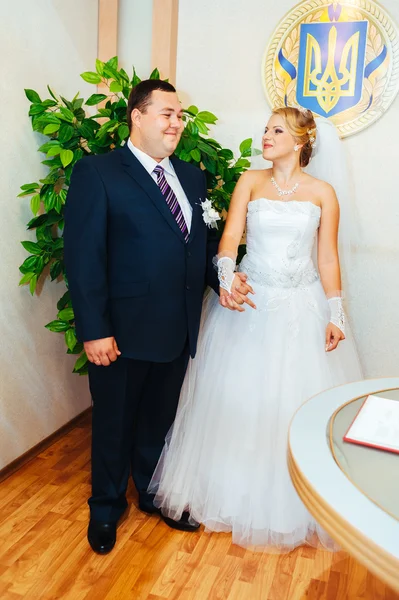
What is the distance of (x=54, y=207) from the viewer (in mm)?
2453

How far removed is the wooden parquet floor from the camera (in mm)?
1889

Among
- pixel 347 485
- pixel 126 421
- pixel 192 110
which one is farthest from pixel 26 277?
pixel 347 485

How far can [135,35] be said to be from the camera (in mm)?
3174

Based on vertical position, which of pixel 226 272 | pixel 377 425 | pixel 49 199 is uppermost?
pixel 49 199

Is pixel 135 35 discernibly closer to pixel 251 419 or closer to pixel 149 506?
pixel 251 419

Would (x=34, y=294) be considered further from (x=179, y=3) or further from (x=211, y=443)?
(x=179, y=3)

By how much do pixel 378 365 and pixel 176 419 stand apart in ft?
4.25

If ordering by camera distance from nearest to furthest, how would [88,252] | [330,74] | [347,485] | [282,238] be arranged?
[347,485] < [88,252] < [282,238] < [330,74]

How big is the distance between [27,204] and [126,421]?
3.62 feet

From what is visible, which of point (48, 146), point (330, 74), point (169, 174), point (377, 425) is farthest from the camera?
point (330, 74)

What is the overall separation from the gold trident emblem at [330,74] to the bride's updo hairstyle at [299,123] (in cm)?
71

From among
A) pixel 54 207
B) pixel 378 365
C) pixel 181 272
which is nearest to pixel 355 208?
pixel 378 365

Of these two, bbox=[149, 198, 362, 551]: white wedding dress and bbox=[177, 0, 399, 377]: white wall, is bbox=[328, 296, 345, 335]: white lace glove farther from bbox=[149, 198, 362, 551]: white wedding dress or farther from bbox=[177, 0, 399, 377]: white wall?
bbox=[177, 0, 399, 377]: white wall

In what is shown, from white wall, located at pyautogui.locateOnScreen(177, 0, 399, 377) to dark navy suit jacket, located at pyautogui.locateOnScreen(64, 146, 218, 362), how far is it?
4.02 ft
